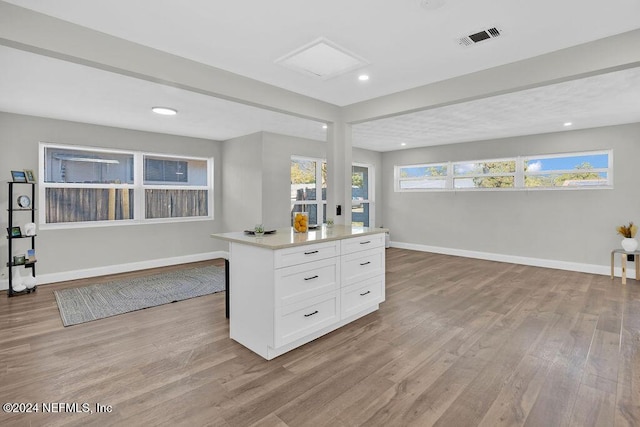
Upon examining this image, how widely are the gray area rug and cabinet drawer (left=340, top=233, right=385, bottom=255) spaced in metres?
2.25

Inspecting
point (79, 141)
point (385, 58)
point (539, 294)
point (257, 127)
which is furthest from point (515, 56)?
point (79, 141)

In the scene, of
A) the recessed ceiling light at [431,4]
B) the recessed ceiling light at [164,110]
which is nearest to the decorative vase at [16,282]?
the recessed ceiling light at [164,110]

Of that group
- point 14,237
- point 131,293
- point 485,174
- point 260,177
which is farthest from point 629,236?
point 14,237

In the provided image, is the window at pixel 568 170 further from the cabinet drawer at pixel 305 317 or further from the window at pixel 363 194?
the cabinet drawer at pixel 305 317

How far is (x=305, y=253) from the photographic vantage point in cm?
274

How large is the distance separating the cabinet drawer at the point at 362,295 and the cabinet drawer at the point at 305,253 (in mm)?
449

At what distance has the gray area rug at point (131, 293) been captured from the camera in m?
3.62

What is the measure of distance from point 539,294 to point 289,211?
13.7 feet

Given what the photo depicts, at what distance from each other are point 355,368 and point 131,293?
333 centimetres

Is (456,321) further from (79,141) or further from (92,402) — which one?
(79,141)

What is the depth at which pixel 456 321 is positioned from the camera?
337 cm

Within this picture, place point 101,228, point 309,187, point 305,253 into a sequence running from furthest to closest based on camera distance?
point 309,187 → point 101,228 → point 305,253

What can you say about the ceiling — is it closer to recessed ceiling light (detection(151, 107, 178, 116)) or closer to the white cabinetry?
recessed ceiling light (detection(151, 107, 178, 116))

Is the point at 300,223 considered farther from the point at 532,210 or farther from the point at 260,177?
the point at 532,210
